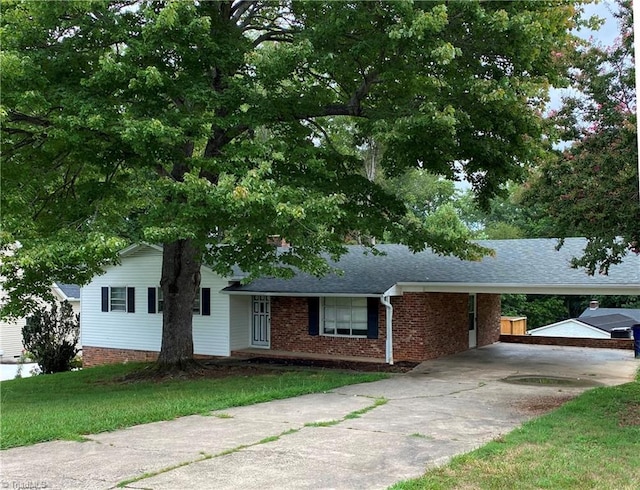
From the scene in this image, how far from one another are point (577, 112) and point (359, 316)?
32.5ft

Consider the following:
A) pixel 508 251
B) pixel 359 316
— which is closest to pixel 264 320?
pixel 359 316

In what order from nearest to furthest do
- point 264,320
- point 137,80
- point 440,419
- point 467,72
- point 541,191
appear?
1. point 440,419
2. point 541,191
3. point 137,80
4. point 467,72
5. point 264,320

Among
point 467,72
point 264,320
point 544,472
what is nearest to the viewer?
point 544,472

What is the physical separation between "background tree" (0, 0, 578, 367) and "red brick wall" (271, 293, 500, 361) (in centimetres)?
406

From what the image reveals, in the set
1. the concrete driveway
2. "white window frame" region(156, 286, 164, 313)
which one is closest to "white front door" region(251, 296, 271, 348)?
"white window frame" region(156, 286, 164, 313)

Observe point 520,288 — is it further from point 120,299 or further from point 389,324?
point 120,299

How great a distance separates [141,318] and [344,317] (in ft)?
24.9

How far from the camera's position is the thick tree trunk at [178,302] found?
16.6m

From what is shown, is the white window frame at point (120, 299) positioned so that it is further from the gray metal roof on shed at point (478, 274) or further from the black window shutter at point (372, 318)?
the black window shutter at point (372, 318)

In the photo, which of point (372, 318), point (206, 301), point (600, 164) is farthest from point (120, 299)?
point (600, 164)

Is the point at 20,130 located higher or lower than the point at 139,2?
lower

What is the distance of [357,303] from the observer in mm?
19031

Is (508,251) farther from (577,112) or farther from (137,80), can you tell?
(137,80)

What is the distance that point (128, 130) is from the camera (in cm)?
1113
